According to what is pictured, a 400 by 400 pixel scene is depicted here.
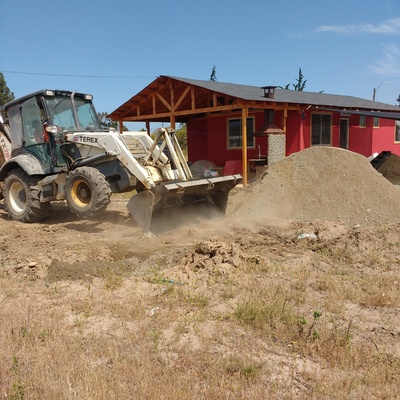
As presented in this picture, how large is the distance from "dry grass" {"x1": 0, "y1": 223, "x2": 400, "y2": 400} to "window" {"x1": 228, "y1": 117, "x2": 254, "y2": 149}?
1180 centimetres

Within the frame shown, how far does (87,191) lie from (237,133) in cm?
1082

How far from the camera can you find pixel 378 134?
20.6 metres

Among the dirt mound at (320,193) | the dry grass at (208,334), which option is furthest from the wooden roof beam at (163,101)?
the dry grass at (208,334)

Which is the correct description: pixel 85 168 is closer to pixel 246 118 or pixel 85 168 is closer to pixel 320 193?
pixel 320 193

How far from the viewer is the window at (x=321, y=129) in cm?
1708

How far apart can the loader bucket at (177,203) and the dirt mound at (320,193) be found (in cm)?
60

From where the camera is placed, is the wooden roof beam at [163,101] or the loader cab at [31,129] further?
the wooden roof beam at [163,101]

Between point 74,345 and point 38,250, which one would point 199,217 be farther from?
point 74,345

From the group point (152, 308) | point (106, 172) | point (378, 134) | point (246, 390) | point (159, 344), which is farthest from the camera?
point (378, 134)

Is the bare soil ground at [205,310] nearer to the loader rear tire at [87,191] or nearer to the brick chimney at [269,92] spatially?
the loader rear tire at [87,191]

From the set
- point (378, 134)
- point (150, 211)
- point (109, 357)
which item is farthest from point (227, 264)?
point (378, 134)

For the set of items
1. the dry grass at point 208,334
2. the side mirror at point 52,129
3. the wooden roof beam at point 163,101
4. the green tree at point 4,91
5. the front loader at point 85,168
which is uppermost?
the green tree at point 4,91

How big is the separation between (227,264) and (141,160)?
3.20m

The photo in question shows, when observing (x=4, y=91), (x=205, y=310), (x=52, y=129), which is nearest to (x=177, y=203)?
(x=52, y=129)
